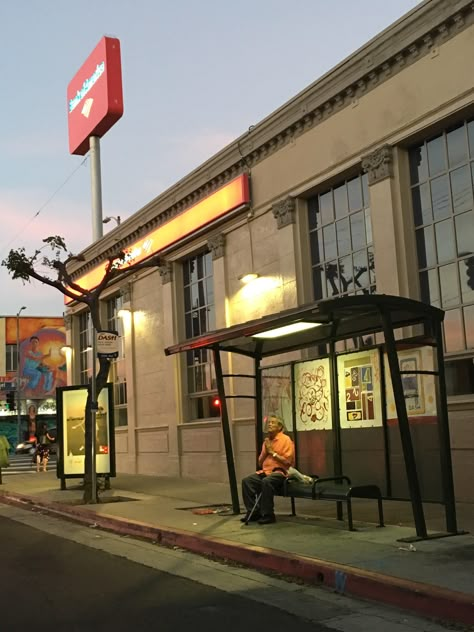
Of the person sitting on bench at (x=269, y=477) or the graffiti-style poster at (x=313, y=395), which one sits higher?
the graffiti-style poster at (x=313, y=395)

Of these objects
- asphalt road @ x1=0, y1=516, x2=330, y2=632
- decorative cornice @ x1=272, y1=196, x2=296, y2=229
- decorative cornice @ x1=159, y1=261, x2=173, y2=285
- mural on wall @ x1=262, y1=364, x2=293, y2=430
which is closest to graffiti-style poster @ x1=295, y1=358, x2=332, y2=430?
mural on wall @ x1=262, y1=364, x2=293, y2=430

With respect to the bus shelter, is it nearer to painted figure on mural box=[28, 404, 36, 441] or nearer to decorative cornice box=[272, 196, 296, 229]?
decorative cornice box=[272, 196, 296, 229]

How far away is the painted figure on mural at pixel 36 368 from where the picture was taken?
2475 inches

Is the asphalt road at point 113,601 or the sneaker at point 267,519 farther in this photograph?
Answer: the sneaker at point 267,519

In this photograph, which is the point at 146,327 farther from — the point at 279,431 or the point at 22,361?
the point at 22,361

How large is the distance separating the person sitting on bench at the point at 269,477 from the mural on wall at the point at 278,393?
1462 mm

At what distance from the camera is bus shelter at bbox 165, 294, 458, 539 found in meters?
8.76

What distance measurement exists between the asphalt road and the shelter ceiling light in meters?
3.81

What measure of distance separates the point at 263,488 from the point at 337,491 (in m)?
1.24

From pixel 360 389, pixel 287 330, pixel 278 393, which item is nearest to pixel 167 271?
pixel 278 393

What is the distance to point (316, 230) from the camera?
1617 cm

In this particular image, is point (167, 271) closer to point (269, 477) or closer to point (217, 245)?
point (217, 245)

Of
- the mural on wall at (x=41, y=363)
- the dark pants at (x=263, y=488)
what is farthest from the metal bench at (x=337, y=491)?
the mural on wall at (x=41, y=363)

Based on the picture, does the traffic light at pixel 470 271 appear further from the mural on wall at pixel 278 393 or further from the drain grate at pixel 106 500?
the drain grate at pixel 106 500
